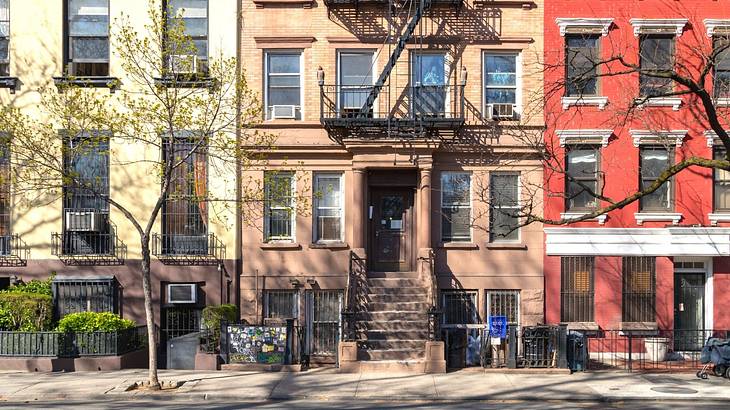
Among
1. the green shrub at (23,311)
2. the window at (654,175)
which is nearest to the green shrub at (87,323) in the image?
the green shrub at (23,311)

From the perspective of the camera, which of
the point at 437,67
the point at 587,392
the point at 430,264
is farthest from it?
the point at 437,67

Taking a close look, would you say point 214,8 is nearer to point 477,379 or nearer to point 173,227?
point 173,227

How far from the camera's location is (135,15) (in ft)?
68.9

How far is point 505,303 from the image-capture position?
A: 69.1 feet

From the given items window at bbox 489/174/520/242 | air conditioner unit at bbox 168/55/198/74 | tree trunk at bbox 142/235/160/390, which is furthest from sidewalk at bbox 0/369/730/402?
air conditioner unit at bbox 168/55/198/74

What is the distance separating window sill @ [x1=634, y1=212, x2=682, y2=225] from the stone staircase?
6.13 meters

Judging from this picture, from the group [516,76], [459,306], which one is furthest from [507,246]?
[516,76]

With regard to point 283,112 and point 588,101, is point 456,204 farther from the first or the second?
point 283,112

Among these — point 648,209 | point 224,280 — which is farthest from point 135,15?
point 648,209

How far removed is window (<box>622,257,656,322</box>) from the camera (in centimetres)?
2092

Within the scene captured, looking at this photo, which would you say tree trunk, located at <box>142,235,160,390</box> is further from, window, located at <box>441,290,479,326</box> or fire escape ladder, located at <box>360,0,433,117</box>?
window, located at <box>441,290,479,326</box>

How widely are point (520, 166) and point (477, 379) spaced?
21.0ft

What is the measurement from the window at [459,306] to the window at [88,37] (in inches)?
436

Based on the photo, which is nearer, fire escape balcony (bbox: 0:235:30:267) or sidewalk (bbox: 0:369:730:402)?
sidewalk (bbox: 0:369:730:402)
